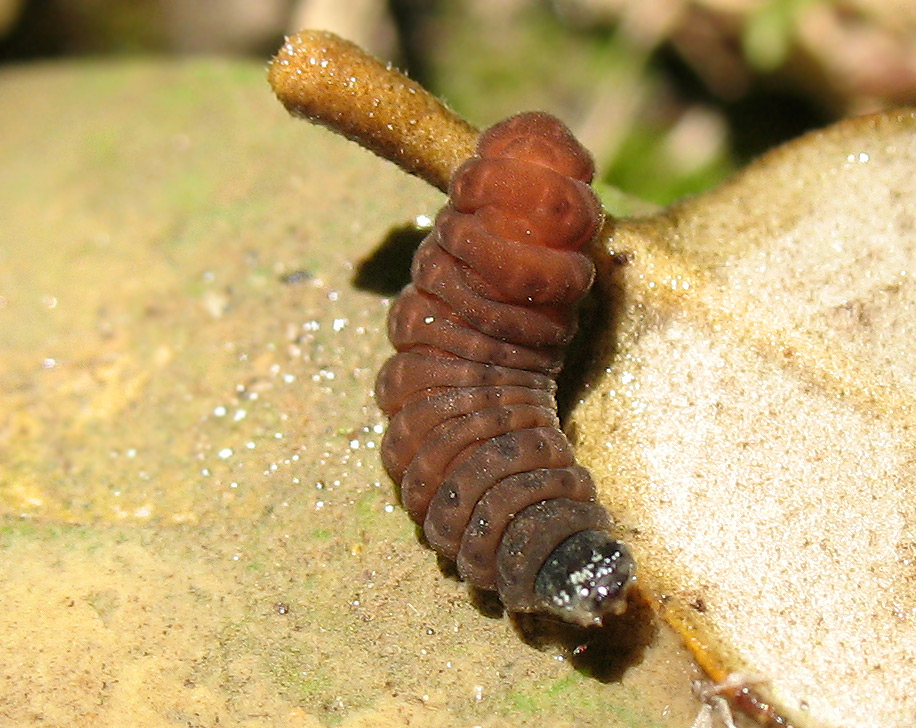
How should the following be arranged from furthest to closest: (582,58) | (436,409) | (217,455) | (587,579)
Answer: (582,58) → (217,455) → (436,409) → (587,579)

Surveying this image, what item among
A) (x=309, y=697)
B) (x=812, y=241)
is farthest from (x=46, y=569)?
(x=812, y=241)

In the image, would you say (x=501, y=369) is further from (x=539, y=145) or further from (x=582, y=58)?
(x=582, y=58)

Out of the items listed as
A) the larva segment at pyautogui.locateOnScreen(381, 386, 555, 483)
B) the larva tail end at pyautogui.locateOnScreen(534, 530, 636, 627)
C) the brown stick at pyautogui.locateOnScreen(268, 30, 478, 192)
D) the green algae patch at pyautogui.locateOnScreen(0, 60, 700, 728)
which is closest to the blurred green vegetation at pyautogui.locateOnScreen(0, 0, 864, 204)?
the green algae patch at pyautogui.locateOnScreen(0, 60, 700, 728)

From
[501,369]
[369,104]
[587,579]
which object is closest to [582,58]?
[369,104]

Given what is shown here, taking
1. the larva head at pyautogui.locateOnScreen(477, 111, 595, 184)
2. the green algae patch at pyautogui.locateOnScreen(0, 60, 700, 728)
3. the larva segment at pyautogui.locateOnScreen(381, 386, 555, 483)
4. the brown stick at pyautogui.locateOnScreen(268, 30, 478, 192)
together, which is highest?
the larva head at pyautogui.locateOnScreen(477, 111, 595, 184)

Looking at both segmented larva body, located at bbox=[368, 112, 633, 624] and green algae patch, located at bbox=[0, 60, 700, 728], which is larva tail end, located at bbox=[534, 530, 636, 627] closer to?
segmented larva body, located at bbox=[368, 112, 633, 624]

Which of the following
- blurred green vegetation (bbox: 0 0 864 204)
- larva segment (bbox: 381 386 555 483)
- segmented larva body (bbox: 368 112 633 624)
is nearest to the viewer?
segmented larva body (bbox: 368 112 633 624)

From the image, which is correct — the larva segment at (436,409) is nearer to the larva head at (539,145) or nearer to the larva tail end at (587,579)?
the larva tail end at (587,579)
